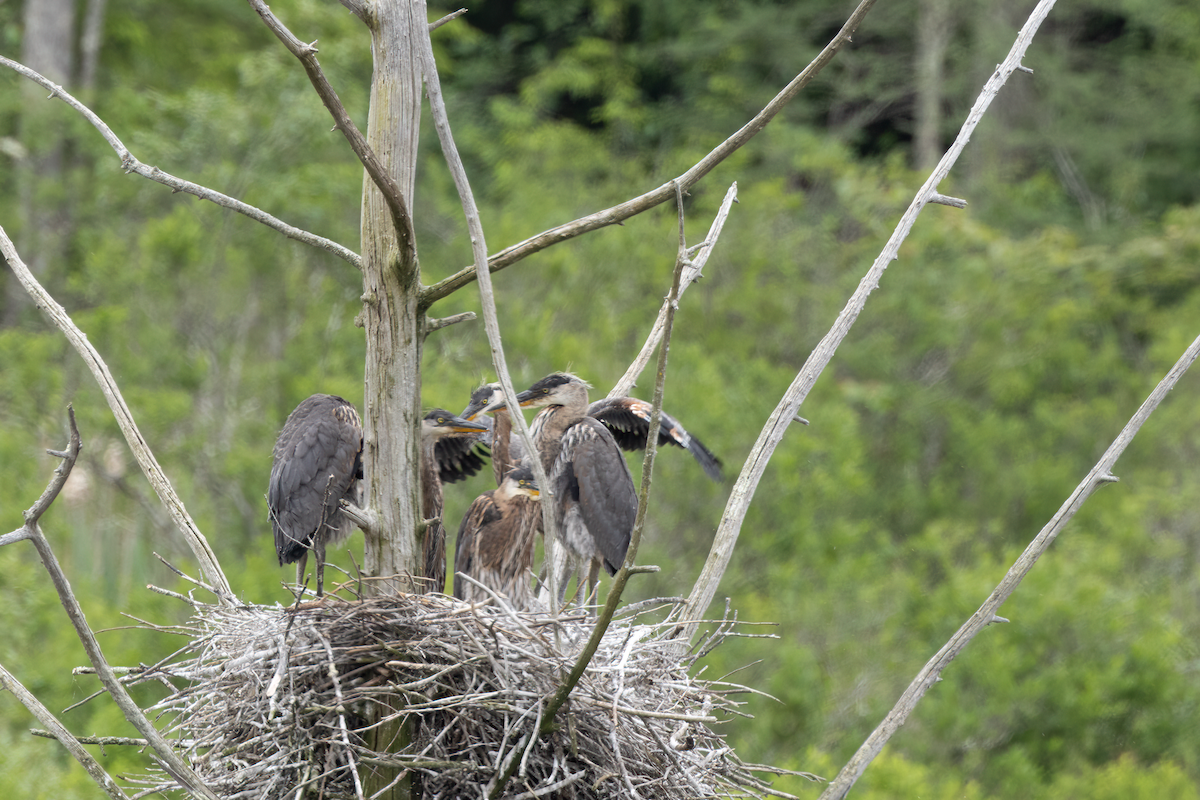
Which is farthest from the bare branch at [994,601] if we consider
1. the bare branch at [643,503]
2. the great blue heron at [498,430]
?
the great blue heron at [498,430]

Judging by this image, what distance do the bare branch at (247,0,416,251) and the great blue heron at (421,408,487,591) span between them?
1.27 meters

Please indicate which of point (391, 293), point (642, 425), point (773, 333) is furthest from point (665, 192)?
point (773, 333)

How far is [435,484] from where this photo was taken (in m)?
3.86

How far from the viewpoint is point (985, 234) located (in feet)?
50.6

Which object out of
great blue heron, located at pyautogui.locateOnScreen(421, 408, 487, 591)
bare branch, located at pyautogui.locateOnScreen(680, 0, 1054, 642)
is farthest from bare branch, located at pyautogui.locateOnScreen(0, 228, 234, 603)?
bare branch, located at pyautogui.locateOnScreen(680, 0, 1054, 642)

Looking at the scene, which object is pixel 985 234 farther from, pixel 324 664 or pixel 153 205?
pixel 324 664

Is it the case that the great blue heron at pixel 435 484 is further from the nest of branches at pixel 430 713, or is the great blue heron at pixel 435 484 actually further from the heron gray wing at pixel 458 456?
the nest of branches at pixel 430 713

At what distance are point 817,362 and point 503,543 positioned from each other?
173 cm

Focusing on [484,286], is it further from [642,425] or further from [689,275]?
[642,425]

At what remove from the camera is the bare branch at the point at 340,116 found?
1.91 meters

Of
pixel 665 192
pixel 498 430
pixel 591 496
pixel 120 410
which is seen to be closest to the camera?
pixel 665 192

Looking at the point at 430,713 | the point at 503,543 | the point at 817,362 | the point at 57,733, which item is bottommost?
the point at 503,543

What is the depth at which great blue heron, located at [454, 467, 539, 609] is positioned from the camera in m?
4.18

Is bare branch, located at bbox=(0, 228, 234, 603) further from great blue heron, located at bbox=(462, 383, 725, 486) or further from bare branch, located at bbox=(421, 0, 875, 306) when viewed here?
great blue heron, located at bbox=(462, 383, 725, 486)
